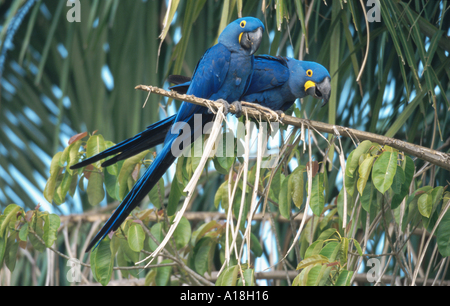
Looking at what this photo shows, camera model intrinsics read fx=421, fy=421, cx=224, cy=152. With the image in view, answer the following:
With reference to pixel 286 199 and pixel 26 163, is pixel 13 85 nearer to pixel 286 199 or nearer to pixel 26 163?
pixel 26 163

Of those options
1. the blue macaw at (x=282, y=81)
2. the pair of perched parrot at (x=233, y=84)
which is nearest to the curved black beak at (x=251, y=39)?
the pair of perched parrot at (x=233, y=84)

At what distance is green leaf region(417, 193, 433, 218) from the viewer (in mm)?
1051

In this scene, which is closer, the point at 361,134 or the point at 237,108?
the point at 361,134

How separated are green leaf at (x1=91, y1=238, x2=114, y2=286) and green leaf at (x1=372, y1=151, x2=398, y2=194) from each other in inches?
31.1

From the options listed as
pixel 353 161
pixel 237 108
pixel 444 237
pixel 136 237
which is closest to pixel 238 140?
pixel 237 108

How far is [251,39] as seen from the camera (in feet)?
5.05

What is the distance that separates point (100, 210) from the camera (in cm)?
207

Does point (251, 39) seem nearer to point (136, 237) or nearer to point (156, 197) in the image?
point (156, 197)

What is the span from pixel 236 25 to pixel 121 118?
3.02 ft

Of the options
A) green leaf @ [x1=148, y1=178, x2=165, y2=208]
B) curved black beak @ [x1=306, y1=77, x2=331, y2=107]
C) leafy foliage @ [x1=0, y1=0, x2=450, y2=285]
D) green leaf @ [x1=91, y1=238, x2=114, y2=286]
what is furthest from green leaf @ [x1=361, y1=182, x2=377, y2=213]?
green leaf @ [x1=91, y1=238, x2=114, y2=286]

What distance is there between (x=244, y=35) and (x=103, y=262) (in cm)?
93

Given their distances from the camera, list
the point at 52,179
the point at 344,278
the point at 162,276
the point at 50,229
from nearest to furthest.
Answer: the point at 344,278 → the point at 50,229 → the point at 52,179 → the point at 162,276

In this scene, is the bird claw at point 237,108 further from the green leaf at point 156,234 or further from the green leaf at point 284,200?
the green leaf at point 156,234

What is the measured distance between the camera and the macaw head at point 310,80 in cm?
155
